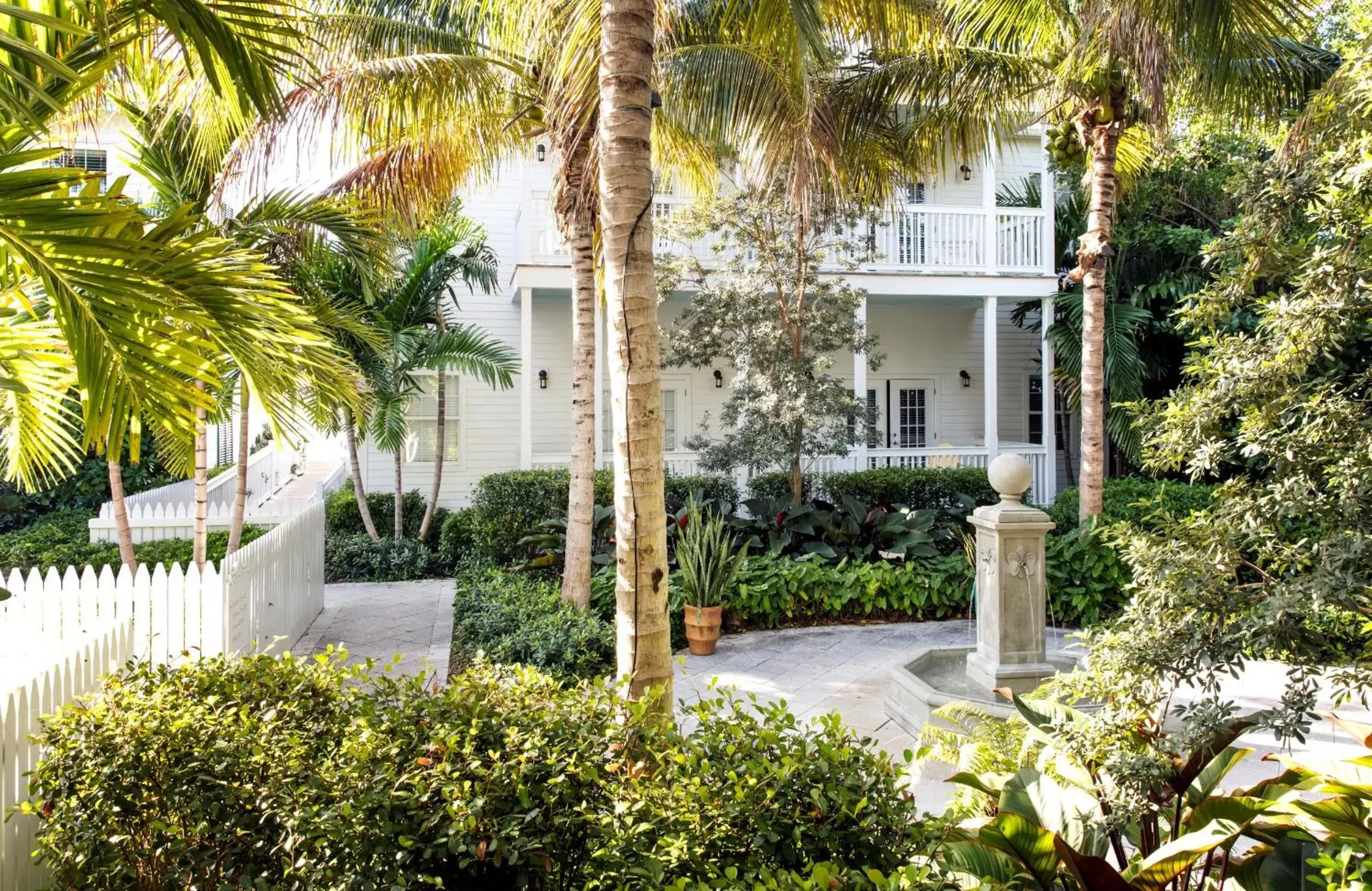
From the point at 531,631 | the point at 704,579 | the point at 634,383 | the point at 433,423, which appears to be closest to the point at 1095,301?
the point at 704,579

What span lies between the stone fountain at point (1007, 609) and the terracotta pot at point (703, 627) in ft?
6.91

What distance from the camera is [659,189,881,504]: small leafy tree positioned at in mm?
10969

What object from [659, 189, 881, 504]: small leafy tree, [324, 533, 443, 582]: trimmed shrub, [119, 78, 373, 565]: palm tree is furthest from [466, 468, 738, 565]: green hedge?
[119, 78, 373, 565]: palm tree

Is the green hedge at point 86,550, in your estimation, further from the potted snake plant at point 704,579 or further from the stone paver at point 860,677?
the stone paver at point 860,677

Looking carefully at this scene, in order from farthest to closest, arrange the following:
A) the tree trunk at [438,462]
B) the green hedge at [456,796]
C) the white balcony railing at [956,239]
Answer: the white balcony railing at [956,239]
the tree trunk at [438,462]
the green hedge at [456,796]

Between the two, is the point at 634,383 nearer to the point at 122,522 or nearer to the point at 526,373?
the point at 122,522

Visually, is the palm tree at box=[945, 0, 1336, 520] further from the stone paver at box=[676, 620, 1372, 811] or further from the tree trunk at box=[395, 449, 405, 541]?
the tree trunk at box=[395, 449, 405, 541]

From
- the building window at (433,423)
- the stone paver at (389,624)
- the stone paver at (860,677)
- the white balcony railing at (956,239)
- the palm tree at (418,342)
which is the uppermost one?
the white balcony railing at (956,239)

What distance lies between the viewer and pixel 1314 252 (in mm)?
2803

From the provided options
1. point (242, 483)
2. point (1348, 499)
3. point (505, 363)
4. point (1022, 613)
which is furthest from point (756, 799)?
→ point (505, 363)

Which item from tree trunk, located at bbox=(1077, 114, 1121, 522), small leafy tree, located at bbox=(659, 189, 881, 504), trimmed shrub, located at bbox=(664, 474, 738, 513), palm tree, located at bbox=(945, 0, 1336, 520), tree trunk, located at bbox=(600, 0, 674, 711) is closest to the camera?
tree trunk, located at bbox=(600, 0, 674, 711)

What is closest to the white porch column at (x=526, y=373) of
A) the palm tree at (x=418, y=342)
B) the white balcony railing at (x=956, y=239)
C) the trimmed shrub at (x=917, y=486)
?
the palm tree at (x=418, y=342)

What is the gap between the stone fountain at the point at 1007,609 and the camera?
5949mm

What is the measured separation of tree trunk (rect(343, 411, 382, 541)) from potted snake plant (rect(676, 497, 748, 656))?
5444mm
